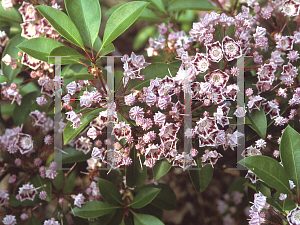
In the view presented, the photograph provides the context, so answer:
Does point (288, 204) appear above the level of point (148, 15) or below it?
below

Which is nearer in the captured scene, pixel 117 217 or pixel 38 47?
pixel 38 47

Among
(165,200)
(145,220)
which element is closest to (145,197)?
(145,220)

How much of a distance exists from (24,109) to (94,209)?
953 millimetres

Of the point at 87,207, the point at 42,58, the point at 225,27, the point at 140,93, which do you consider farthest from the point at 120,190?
the point at 225,27

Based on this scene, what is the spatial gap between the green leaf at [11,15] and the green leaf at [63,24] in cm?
79

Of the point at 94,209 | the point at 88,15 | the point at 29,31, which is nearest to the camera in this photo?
the point at 88,15

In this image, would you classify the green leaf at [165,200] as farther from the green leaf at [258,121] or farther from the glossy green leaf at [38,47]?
the glossy green leaf at [38,47]

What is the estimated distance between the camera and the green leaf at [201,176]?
1760 mm

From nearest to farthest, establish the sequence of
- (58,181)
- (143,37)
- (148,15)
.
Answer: (58,181) < (148,15) < (143,37)

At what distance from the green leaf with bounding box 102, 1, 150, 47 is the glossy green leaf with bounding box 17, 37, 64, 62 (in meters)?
0.35

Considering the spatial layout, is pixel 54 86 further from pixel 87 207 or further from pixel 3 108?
pixel 3 108

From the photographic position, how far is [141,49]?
129 inches

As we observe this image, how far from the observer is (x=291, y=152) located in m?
1.55

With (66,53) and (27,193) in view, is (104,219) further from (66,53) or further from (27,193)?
(66,53)
